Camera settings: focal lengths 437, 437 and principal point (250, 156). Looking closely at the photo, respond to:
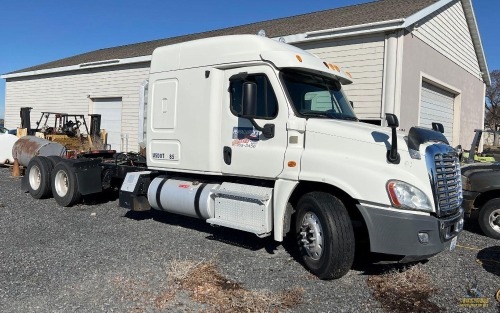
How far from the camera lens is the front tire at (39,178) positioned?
919cm

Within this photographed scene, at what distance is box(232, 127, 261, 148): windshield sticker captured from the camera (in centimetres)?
561

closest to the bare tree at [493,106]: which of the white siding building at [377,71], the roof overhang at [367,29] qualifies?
the white siding building at [377,71]

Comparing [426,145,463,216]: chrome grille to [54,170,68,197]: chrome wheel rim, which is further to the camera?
[54,170,68,197]: chrome wheel rim

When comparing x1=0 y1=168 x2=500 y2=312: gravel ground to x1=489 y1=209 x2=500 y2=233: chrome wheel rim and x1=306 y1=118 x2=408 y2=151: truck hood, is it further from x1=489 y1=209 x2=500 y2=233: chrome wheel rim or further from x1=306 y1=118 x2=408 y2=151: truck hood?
x1=306 y1=118 x2=408 y2=151: truck hood

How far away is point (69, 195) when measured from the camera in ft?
28.2

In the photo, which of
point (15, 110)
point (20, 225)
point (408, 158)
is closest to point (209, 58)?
point (408, 158)

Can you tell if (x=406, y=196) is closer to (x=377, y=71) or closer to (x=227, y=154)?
(x=227, y=154)

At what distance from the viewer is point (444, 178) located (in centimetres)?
470

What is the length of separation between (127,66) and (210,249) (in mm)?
13034

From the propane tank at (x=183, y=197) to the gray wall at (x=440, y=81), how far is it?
6.46 meters

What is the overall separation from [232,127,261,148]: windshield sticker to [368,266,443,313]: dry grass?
2168 millimetres

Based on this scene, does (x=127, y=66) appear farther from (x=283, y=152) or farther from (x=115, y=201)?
(x=283, y=152)

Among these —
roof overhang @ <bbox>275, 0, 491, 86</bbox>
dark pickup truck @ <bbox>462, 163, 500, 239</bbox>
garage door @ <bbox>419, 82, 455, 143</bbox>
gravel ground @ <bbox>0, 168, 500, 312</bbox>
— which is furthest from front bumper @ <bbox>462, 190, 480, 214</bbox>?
garage door @ <bbox>419, 82, 455, 143</bbox>

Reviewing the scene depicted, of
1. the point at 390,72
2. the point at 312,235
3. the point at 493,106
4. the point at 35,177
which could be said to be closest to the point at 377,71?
the point at 390,72
